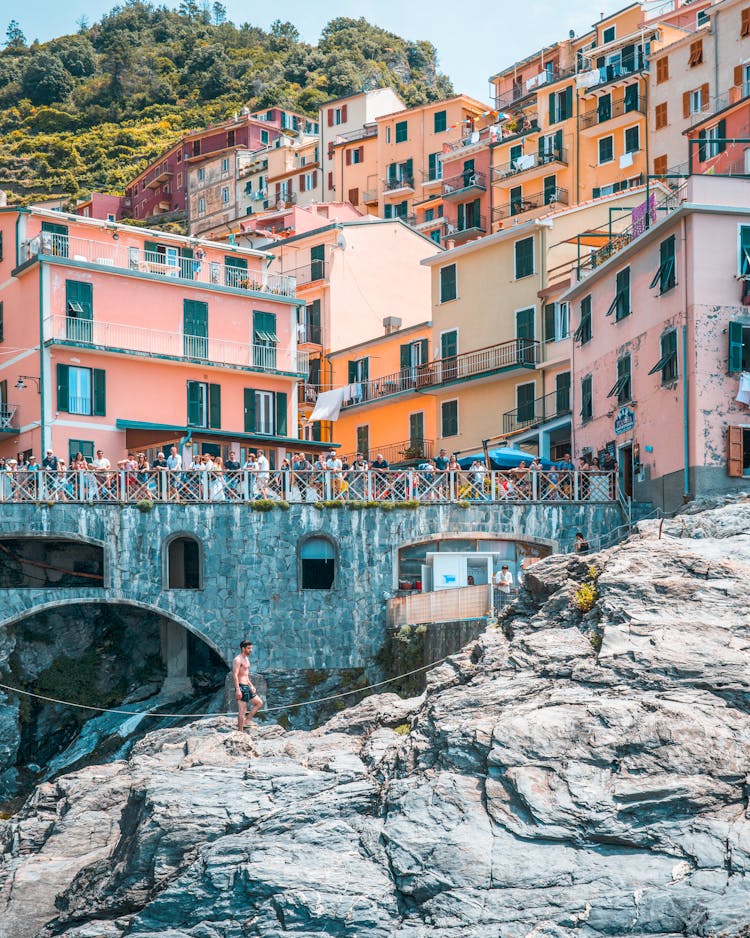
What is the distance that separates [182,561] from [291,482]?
149 inches

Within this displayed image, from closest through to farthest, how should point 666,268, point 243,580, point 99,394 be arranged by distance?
point 666,268, point 243,580, point 99,394

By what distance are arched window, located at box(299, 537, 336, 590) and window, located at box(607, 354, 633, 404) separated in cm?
902

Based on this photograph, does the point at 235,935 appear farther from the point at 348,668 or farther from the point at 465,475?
the point at 465,475

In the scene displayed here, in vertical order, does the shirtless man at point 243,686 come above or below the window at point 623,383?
below

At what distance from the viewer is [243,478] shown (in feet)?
136

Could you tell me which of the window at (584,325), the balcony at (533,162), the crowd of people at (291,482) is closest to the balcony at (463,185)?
the balcony at (533,162)

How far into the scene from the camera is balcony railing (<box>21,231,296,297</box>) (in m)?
50.0

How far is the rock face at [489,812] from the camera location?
2417cm

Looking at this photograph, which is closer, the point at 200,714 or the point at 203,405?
the point at 200,714

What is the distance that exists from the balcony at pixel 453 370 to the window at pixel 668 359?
12.9 m

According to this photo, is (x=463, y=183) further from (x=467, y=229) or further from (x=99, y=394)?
(x=99, y=394)

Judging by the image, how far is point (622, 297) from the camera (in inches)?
1676

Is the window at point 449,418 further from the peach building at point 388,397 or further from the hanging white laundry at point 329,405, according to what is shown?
the hanging white laundry at point 329,405

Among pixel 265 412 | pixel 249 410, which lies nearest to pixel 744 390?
pixel 249 410
